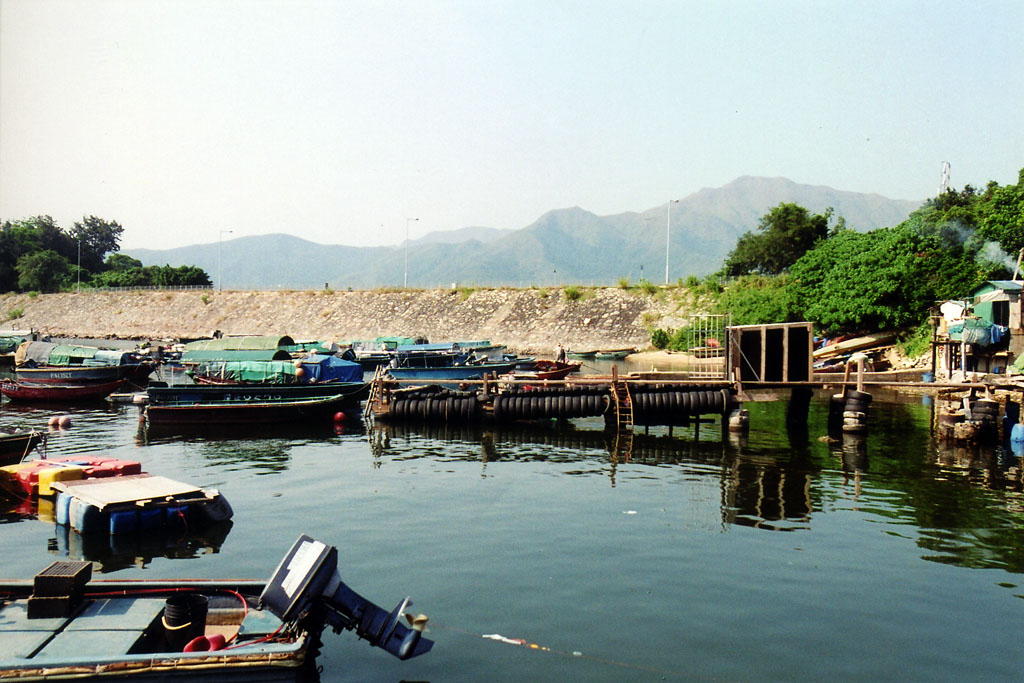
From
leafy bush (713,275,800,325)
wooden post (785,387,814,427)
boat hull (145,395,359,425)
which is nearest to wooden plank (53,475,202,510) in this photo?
boat hull (145,395,359,425)

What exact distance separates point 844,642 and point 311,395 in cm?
3250

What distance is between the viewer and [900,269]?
59.3 meters

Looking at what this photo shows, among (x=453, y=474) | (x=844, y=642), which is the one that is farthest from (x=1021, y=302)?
(x=844, y=642)

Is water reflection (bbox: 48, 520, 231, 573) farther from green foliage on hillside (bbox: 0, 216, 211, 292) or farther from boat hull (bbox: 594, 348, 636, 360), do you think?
green foliage on hillside (bbox: 0, 216, 211, 292)

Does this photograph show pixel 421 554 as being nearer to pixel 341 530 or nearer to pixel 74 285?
pixel 341 530

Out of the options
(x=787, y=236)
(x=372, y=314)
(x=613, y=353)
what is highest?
(x=787, y=236)

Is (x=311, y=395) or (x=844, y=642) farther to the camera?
(x=311, y=395)

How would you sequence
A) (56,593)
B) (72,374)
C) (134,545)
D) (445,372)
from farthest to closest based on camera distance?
(445,372) → (72,374) → (134,545) → (56,593)

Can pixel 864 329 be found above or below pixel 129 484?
above

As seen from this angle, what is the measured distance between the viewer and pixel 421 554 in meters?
17.7

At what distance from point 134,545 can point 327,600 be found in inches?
419

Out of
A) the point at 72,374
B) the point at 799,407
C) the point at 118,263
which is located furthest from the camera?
the point at 118,263

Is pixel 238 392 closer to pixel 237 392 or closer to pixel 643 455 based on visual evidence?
pixel 237 392

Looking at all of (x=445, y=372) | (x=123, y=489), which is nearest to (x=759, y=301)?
(x=445, y=372)
